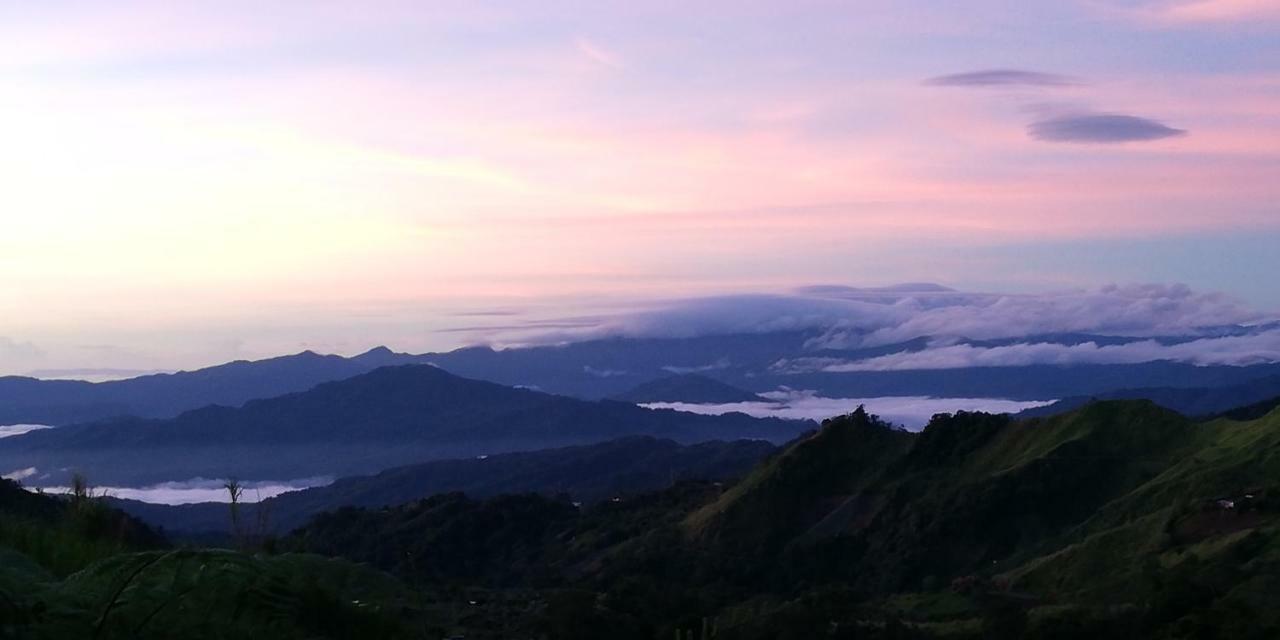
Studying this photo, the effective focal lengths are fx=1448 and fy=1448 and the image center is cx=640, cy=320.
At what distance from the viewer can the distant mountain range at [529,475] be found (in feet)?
378

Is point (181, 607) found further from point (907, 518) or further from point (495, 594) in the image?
point (907, 518)

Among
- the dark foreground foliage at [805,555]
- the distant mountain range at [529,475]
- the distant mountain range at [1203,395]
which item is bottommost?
the distant mountain range at [529,475]

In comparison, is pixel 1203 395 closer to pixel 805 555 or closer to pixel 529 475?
pixel 529 475

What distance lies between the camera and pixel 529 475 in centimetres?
13550

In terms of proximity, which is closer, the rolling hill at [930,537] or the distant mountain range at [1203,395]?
the rolling hill at [930,537]

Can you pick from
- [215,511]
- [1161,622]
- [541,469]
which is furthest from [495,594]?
[541,469]

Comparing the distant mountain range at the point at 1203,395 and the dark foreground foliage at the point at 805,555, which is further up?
the dark foreground foliage at the point at 805,555

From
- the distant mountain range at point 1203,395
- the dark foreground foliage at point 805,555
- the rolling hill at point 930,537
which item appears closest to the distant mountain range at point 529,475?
the dark foreground foliage at point 805,555

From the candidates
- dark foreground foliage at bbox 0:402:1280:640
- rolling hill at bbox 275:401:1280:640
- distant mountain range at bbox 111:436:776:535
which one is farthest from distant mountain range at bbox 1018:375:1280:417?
dark foreground foliage at bbox 0:402:1280:640

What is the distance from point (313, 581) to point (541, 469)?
5120 inches

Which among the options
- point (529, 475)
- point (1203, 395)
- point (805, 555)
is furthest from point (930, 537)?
point (1203, 395)

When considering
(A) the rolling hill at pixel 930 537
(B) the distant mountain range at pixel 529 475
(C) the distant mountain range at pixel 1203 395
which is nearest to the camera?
(A) the rolling hill at pixel 930 537

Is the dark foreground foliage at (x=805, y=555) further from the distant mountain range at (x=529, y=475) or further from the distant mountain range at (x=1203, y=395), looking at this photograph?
the distant mountain range at (x=1203, y=395)

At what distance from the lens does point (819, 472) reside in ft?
Result: 179
